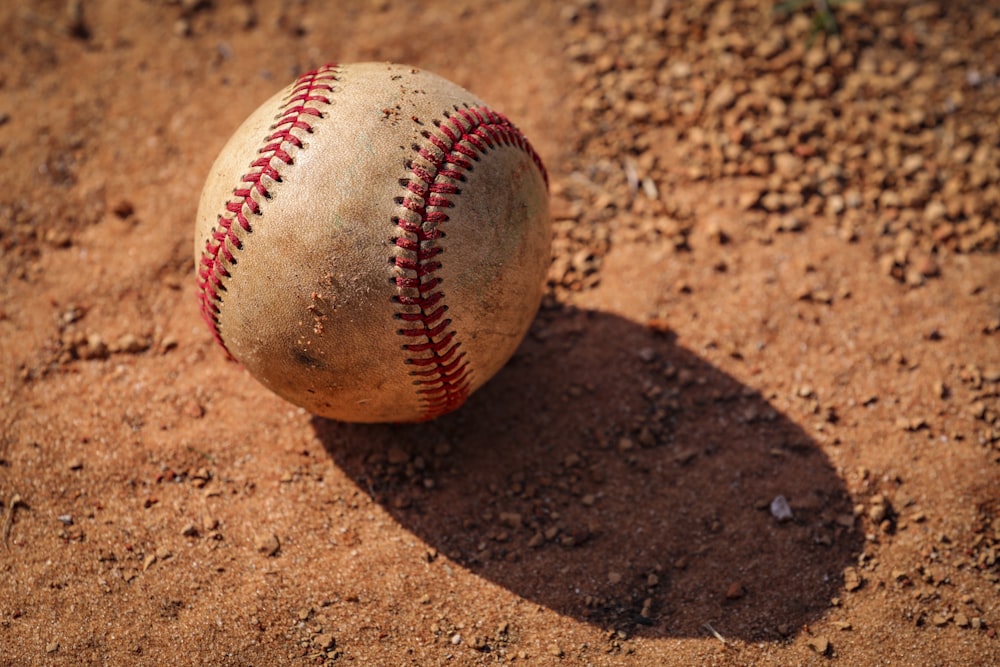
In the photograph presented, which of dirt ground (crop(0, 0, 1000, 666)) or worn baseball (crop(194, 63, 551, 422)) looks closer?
worn baseball (crop(194, 63, 551, 422))

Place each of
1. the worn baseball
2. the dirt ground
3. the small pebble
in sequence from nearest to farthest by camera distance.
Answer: the worn baseball → the dirt ground → the small pebble

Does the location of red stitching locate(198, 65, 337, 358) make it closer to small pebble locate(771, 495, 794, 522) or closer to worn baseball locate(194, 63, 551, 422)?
worn baseball locate(194, 63, 551, 422)

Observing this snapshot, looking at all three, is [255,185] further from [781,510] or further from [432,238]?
[781,510]

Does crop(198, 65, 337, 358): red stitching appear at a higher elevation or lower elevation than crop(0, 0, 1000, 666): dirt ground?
higher

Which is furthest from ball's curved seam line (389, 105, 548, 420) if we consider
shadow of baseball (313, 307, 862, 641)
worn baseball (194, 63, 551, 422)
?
shadow of baseball (313, 307, 862, 641)

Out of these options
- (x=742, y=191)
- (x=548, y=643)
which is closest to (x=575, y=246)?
(x=742, y=191)

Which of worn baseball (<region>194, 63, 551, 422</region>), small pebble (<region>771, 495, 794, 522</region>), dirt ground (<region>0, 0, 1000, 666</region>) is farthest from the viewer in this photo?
small pebble (<region>771, 495, 794, 522</region>)

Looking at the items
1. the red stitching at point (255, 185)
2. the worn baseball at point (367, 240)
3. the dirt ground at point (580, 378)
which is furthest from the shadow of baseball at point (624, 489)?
the red stitching at point (255, 185)
